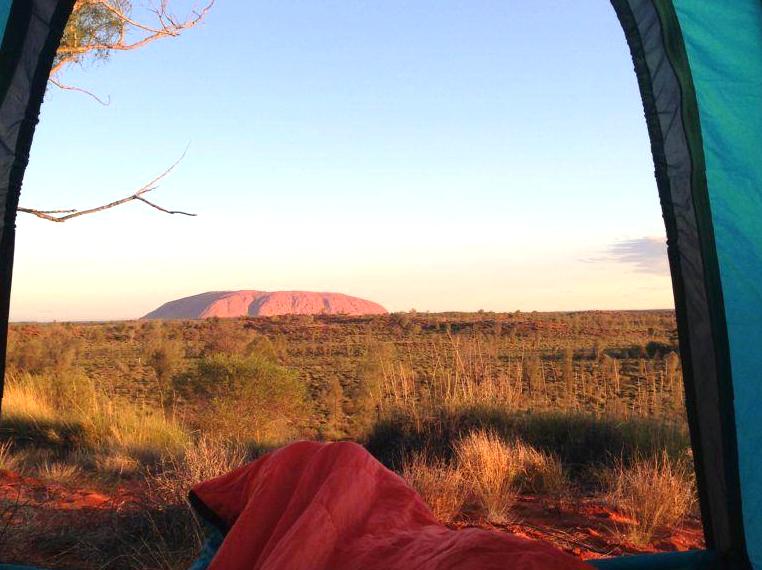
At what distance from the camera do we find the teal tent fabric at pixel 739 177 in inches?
103

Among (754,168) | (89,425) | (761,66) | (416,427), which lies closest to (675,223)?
(754,168)

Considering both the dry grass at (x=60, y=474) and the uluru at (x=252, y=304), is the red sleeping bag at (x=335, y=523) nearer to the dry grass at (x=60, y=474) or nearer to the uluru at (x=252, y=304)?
the dry grass at (x=60, y=474)

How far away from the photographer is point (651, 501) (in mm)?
5340

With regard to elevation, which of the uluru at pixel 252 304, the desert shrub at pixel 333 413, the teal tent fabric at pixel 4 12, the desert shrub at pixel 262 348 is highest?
the uluru at pixel 252 304

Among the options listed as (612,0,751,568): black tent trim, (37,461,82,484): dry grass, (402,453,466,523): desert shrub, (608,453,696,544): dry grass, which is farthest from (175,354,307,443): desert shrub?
(612,0,751,568): black tent trim

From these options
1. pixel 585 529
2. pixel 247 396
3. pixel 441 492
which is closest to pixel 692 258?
pixel 585 529

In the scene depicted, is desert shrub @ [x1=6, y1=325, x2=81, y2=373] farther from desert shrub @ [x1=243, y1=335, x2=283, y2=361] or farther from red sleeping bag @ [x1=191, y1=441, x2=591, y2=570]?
red sleeping bag @ [x1=191, y1=441, x2=591, y2=570]

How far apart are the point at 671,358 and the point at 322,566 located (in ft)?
66.3

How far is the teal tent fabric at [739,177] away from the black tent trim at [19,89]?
7.78 feet

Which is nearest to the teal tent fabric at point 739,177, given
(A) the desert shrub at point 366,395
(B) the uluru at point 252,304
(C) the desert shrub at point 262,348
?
(A) the desert shrub at point 366,395

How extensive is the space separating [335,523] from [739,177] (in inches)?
73.0

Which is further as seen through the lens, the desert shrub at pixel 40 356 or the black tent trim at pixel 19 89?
the desert shrub at pixel 40 356

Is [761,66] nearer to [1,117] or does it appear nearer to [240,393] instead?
[1,117]

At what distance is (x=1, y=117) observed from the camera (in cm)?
275
